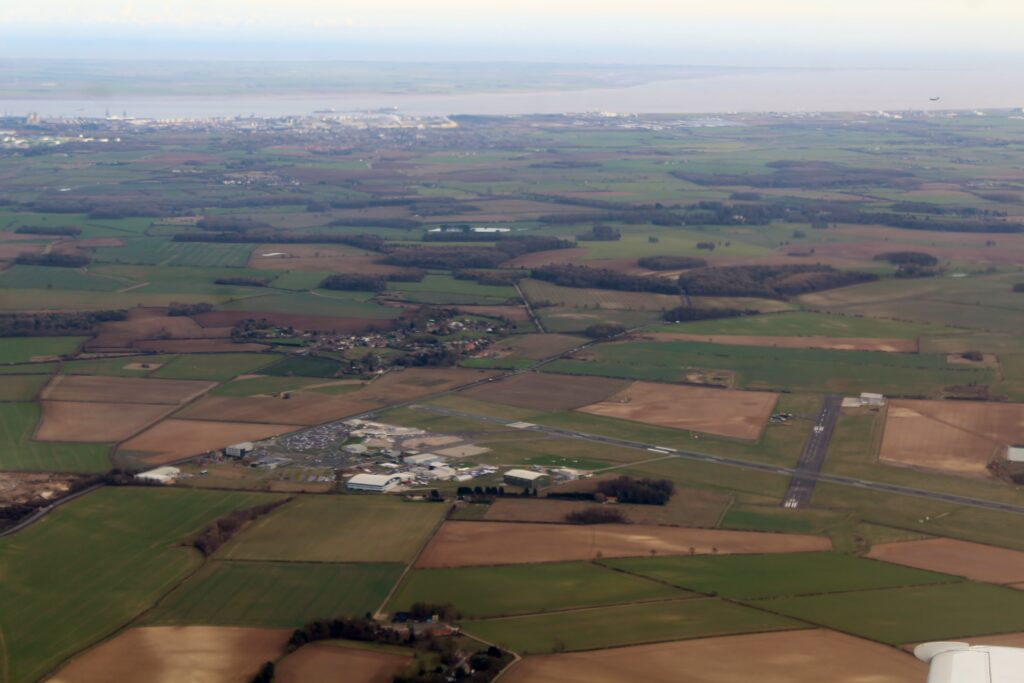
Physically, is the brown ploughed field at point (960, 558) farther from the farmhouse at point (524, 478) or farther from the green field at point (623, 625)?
the farmhouse at point (524, 478)

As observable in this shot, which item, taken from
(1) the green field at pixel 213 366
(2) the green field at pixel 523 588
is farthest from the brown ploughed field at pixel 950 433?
(1) the green field at pixel 213 366

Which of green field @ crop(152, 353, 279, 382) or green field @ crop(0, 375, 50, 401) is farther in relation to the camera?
green field @ crop(152, 353, 279, 382)

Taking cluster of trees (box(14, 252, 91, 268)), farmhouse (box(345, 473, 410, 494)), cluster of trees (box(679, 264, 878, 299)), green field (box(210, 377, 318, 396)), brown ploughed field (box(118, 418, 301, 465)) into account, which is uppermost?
cluster of trees (box(679, 264, 878, 299))

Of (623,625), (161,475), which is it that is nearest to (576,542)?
(623,625)

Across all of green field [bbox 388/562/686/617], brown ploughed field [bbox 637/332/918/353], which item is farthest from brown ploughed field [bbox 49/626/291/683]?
brown ploughed field [bbox 637/332/918/353]

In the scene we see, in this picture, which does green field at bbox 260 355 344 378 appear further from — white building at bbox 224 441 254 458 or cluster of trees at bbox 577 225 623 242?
cluster of trees at bbox 577 225 623 242

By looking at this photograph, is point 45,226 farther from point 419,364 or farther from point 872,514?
point 872,514
